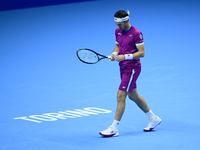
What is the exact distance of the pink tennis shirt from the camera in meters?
6.12

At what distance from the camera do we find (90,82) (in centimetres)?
918

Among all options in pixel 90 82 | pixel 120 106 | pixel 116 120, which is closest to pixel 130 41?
pixel 120 106

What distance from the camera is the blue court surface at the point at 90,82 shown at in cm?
625

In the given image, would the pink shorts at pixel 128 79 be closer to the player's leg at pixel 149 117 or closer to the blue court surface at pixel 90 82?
the player's leg at pixel 149 117

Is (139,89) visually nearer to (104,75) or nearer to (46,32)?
(104,75)

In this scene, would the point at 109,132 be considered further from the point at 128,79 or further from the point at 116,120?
the point at 128,79

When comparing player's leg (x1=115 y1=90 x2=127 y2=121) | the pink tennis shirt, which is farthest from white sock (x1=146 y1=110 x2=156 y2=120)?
the pink tennis shirt

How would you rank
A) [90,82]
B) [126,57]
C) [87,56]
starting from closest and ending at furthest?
[126,57] → [87,56] → [90,82]

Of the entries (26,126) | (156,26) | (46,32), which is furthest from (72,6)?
(26,126)

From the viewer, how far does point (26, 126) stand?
22.7ft

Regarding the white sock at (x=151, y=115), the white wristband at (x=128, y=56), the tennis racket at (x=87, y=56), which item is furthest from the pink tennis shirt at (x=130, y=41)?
the white sock at (x=151, y=115)

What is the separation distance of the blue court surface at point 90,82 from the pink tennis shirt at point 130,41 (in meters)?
1.06

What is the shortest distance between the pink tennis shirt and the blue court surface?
1061mm

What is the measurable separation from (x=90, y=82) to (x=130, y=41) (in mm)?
3126
